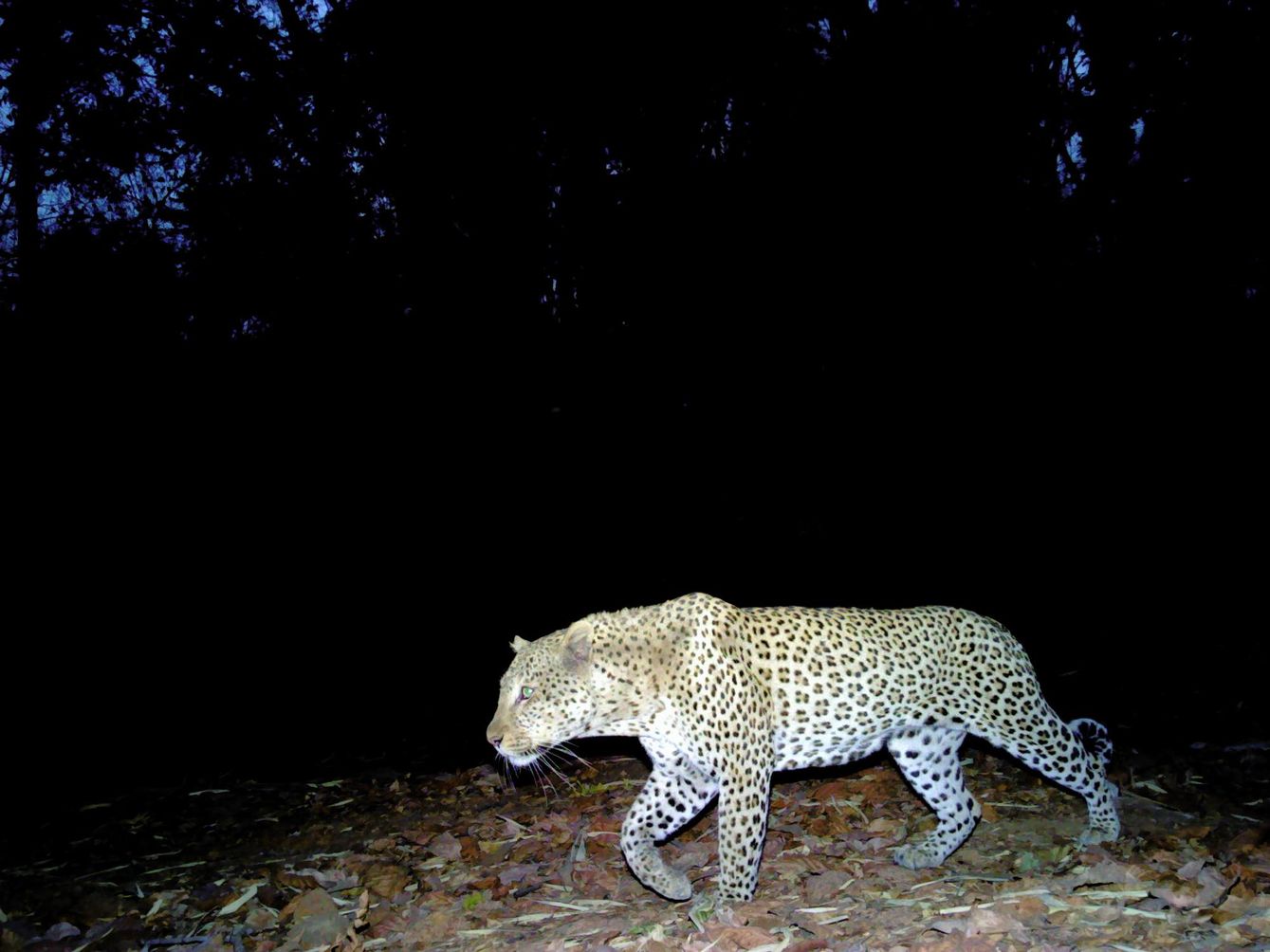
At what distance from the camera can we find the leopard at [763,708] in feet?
15.8

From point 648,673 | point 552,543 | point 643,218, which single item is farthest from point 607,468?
point 648,673

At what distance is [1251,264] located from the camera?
12078 millimetres

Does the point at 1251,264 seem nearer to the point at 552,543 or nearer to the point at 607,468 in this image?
the point at 607,468

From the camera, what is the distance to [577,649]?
4977mm

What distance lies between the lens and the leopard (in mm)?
4801

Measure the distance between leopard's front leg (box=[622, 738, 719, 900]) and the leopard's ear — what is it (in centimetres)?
61

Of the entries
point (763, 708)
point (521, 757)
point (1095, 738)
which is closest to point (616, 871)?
point (521, 757)

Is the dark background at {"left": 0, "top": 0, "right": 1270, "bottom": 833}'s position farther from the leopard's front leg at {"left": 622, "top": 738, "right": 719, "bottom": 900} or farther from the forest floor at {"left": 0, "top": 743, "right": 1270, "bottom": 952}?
the leopard's front leg at {"left": 622, "top": 738, "right": 719, "bottom": 900}

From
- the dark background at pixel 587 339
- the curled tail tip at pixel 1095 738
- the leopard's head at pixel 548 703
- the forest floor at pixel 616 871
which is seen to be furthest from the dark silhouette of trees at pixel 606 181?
the leopard's head at pixel 548 703

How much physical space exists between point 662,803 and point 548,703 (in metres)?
0.88

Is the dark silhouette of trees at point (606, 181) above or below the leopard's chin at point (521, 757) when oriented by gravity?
above

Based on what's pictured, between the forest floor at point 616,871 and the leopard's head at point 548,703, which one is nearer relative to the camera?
the forest floor at point 616,871

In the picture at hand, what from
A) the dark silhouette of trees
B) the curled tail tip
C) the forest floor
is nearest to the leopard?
the curled tail tip

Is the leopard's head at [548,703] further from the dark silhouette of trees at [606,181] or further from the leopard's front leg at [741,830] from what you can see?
the dark silhouette of trees at [606,181]
